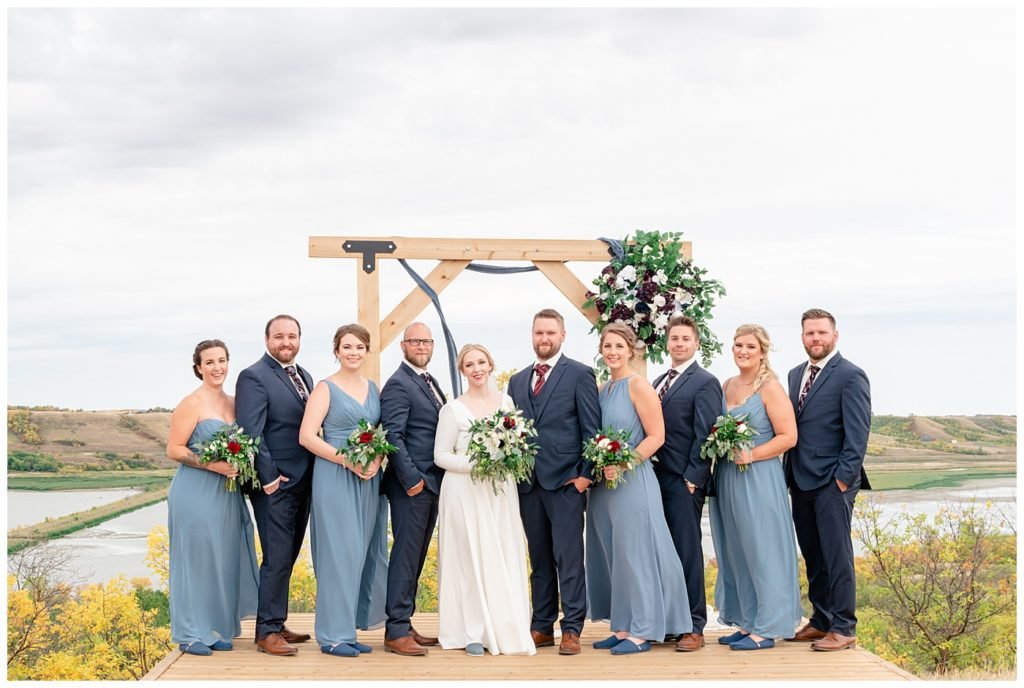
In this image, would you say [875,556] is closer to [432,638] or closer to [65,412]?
[432,638]

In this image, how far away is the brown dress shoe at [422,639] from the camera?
6.75m

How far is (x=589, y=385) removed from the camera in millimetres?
6602

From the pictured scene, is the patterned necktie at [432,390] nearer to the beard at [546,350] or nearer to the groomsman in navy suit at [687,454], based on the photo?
the beard at [546,350]

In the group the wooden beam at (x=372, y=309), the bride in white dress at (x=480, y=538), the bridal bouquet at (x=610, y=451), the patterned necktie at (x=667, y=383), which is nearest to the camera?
the bridal bouquet at (x=610, y=451)

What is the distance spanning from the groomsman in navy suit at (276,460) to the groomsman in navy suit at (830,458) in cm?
310

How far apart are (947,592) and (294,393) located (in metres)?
8.78

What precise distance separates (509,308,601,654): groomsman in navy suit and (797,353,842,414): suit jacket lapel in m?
1.36

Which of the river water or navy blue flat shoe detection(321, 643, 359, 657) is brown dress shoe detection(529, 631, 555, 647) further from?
the river water

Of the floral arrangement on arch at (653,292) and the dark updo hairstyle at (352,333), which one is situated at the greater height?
the floral arrangement on arch at (653,292)

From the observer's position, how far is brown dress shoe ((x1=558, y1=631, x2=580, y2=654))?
6652 mm

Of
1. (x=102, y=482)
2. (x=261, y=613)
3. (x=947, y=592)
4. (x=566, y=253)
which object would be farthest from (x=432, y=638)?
(x=102, y=482)

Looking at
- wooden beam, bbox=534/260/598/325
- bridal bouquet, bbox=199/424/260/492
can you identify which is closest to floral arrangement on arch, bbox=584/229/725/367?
wooden beam, bbox=534/260/598/325

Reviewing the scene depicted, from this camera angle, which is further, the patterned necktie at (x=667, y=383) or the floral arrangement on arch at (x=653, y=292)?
the floral arrangement on arch at (x=653, y=292)

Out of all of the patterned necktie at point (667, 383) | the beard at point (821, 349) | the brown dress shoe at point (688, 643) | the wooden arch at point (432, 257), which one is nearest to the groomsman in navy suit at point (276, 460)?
Result: the wooden arch at point (432, 257)
